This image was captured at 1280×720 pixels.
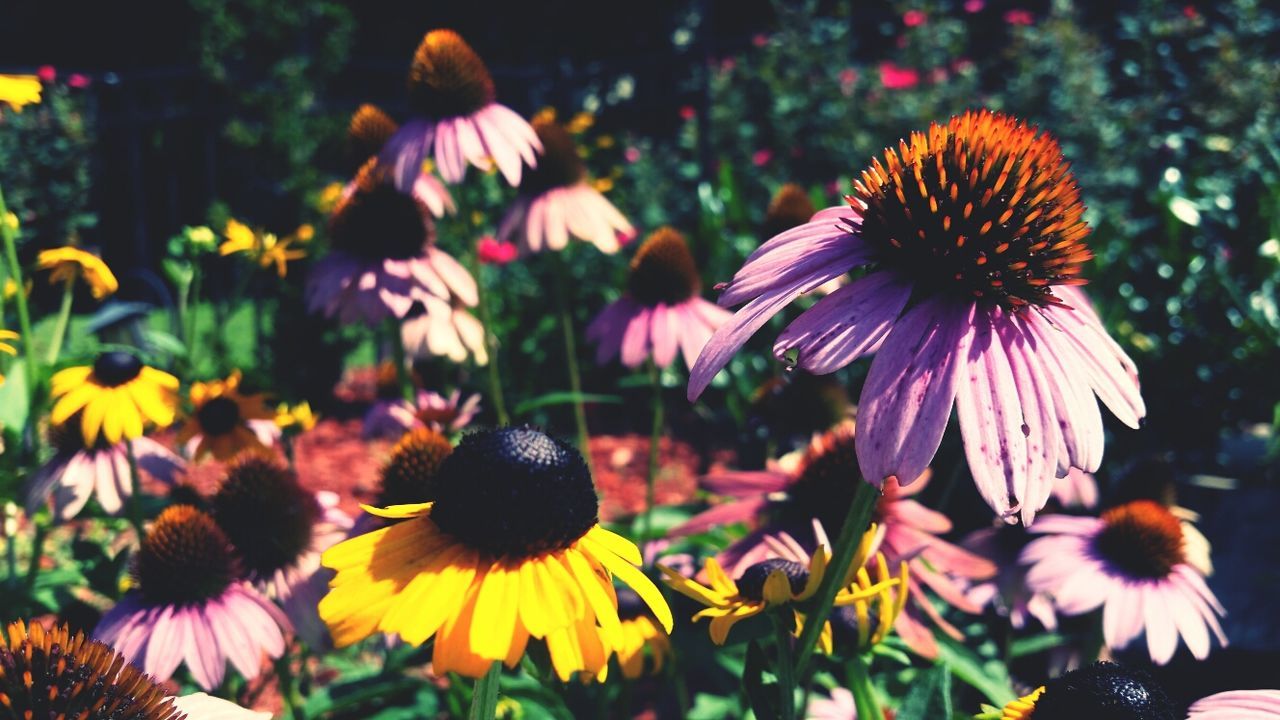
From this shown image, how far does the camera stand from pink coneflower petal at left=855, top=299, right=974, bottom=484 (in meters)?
0.76

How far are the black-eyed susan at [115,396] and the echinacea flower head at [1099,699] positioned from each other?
1.35 meters

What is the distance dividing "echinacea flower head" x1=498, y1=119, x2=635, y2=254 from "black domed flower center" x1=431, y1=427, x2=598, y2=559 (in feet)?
4.64

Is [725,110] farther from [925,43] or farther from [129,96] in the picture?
[129,96]

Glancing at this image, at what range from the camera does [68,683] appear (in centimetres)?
73

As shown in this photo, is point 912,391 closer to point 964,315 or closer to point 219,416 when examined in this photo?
point 964,315

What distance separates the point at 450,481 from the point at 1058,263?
0.61 m

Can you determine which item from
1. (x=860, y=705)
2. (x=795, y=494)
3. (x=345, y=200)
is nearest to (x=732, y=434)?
(x=345, y=200)

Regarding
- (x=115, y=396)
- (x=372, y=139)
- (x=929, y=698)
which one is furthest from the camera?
(x=372, y=139)

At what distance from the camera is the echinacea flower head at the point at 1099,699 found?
83 centimetres

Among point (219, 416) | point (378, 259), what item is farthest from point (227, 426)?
point (378, 259)

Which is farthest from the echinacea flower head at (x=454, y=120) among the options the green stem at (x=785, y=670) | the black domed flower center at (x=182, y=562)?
the green stem at (x=785, y=670)

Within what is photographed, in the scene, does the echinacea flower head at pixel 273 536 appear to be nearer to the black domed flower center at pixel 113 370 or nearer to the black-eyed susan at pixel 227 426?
the black domed flower center at pixel 113 370

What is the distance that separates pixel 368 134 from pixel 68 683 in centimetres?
191

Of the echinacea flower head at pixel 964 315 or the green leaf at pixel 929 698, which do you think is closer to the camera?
the echinacea flower head at pixel 964 315
